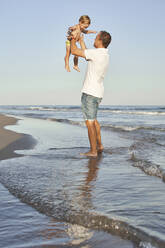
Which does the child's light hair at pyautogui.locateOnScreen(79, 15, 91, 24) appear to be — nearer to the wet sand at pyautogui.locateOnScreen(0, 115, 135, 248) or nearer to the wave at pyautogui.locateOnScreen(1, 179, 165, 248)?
the wave at pyautogui.locateOnScreen(1, 179, 165, 248)

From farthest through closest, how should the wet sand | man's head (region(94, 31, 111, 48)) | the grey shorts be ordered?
the grey shorts
man's head (region(94, 31, 111, 48))
the wet sand

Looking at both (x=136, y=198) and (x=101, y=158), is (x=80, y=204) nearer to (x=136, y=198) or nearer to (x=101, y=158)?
(x=136, y=198)

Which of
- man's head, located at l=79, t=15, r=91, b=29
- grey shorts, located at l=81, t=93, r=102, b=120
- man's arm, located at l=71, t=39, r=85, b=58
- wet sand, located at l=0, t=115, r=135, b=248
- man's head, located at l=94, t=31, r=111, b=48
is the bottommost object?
wet sand, located at l=0, t=115, r=135, b=248

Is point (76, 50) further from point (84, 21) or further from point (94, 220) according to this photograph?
point (94, 220)

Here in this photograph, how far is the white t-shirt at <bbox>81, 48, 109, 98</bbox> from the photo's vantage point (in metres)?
4.38

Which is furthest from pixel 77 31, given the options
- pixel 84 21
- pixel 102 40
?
pixel 102 40

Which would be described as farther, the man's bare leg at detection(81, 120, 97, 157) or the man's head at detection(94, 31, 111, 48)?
the man's bare leg at detection(81, 120, 97, 157)

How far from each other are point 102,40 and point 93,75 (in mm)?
567

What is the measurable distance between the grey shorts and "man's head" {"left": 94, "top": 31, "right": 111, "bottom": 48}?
83cm

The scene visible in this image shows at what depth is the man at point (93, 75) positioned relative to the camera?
436 cm

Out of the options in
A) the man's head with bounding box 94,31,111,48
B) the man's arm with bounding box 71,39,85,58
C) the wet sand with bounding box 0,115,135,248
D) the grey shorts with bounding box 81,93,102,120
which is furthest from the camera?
the grey shorts with bounding box 81,93,102,120

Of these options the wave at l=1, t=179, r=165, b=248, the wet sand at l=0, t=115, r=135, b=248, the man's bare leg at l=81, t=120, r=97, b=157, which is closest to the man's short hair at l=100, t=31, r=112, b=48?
the man's bare leg at l=81, t=120, r=97, b=157

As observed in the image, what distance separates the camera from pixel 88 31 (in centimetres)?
473

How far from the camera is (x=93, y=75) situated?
4512 millimetres
